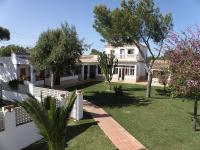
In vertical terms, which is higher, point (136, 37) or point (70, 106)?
point (136, 37)

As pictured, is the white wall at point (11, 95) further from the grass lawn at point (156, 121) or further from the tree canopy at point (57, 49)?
the grass lawn at point (156, 121)

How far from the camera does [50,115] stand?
7754 millimetres

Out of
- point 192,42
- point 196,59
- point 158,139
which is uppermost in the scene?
point 192,42

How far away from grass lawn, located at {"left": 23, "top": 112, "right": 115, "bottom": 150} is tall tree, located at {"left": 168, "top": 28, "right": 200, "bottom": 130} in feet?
17.3

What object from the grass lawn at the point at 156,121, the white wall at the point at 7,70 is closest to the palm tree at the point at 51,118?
the grass lawn at the point at 156,121

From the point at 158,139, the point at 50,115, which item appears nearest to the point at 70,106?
the point at 50,115

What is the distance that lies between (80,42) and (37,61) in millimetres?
4331

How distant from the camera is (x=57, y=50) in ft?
60.3

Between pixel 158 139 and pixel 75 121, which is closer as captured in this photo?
pixel 158 139

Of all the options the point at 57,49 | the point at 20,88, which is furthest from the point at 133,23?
the point at 20,88

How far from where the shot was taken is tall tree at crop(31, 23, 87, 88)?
1858 cm

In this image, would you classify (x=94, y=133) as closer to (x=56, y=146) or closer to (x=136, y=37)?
(x=56, y=146)

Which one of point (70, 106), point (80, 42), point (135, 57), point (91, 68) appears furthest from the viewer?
point (91, 68)

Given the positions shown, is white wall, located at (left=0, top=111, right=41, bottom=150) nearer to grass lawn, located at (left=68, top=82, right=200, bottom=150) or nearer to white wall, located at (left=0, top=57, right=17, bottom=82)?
grass lawn, located at (left=68, top=82, right=200, bottom=150)
